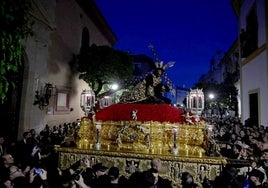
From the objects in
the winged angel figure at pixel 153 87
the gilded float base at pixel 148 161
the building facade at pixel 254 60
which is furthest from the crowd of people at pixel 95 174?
the building facade at pixel 254 60

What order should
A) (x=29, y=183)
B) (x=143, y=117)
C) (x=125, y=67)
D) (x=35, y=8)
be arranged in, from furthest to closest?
1. (x=125, y=67)
2. (x=35, y=8)
3. (x=143, y=117)
4. (x=29, y=183)

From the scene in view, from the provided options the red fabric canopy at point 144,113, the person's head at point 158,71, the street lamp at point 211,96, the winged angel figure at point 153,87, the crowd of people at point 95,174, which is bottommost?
the crowd of people at point 95,174

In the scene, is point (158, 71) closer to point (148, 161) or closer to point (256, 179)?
point (148, 161)

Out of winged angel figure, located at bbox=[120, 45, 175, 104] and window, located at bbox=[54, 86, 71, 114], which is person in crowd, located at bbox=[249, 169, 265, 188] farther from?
window, located at bbox=[54, 86, 71, 114]

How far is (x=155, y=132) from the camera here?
649 cm

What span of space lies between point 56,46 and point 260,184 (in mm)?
12281

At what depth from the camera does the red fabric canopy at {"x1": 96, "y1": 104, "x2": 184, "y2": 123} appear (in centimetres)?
686

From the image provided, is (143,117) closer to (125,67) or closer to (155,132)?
(155,132)

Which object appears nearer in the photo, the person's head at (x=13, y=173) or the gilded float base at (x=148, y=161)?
the person's head at (x=13, y=173)

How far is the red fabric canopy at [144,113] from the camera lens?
6859mm

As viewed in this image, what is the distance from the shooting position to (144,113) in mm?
7039

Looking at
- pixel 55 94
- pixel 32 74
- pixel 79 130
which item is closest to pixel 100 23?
pixel 55 94

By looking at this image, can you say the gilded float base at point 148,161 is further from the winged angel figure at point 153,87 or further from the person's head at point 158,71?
the person's head at point 158,71

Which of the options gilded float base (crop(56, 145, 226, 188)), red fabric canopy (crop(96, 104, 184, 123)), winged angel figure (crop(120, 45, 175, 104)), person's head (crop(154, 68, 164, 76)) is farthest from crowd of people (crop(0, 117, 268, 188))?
person's head (crop(154, 68, 164, 76))
